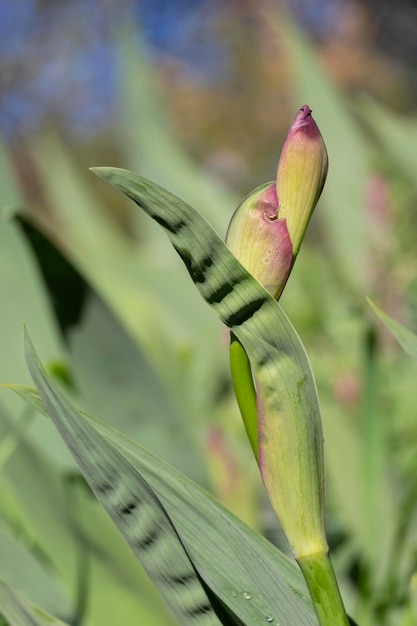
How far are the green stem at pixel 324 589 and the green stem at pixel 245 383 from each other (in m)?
0.04

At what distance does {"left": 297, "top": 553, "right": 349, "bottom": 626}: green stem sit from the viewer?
26 centimetres

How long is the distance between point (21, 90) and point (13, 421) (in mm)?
8376

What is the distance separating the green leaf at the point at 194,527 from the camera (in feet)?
0.89

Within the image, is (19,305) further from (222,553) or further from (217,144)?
(217,144)

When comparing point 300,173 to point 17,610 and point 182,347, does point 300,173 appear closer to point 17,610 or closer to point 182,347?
point 17,610

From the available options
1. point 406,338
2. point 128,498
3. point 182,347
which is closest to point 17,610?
point 128,498

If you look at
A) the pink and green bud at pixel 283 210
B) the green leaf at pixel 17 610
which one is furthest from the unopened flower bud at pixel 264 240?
the green leaf at pixel 17 610

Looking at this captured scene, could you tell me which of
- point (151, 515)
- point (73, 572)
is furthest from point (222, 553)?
point (73, 572)

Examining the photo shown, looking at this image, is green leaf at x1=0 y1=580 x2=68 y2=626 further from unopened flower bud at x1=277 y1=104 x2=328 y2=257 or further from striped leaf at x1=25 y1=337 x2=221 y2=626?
unopened flower bud at x1=277 y1=104 x2=328 y2=257

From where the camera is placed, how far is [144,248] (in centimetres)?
173

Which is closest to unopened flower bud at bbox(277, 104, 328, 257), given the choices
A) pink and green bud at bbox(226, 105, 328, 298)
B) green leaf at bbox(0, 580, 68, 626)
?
pink and green bud at bbox(226, 105, 328, 298)

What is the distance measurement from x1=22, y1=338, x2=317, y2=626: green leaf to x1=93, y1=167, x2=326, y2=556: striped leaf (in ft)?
0.11

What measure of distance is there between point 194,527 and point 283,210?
110mm

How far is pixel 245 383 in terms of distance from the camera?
266 millimetres
